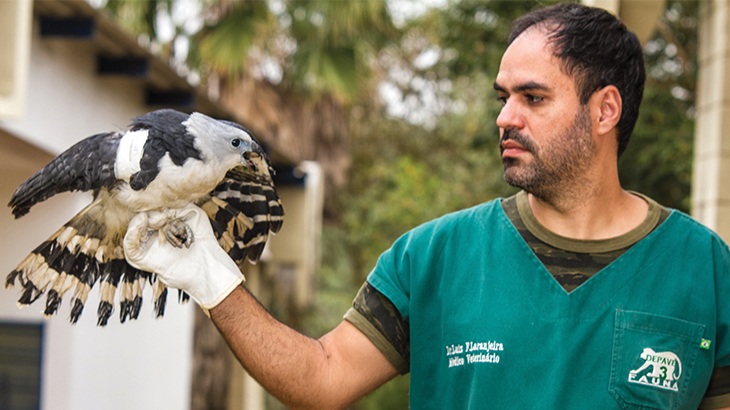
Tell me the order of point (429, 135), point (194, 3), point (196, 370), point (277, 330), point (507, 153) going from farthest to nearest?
point (429, 135), point (196, 370), point (194, 3), point (507, 153), point (277, 330)

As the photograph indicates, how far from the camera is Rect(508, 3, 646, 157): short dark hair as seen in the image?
1.70m

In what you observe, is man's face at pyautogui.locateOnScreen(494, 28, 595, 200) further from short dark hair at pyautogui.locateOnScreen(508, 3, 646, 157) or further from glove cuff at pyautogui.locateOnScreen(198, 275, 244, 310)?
glove cuff at pyautogui.locateOnScreen(198, 275, 244, 310)

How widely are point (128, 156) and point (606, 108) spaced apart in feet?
3.89

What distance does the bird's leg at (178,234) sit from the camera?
5.16ft

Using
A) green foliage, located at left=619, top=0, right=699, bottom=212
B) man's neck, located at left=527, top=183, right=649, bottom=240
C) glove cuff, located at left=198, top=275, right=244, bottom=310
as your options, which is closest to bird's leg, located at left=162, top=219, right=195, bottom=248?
glove cuff, located at left=198, top=275, right=244, bottom=310

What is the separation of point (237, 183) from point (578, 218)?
898 mm

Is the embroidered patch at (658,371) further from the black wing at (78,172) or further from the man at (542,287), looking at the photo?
the black wing at (78,172)

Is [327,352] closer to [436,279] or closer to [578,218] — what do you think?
[436,279]

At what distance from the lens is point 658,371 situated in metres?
1.61

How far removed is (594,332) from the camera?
5.35 feet

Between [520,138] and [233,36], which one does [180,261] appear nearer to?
[520,138]

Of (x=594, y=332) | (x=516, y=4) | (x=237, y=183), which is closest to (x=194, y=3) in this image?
(x=516, y=4)

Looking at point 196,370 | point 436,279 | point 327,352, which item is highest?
point 436,279

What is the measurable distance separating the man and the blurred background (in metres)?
0.88
